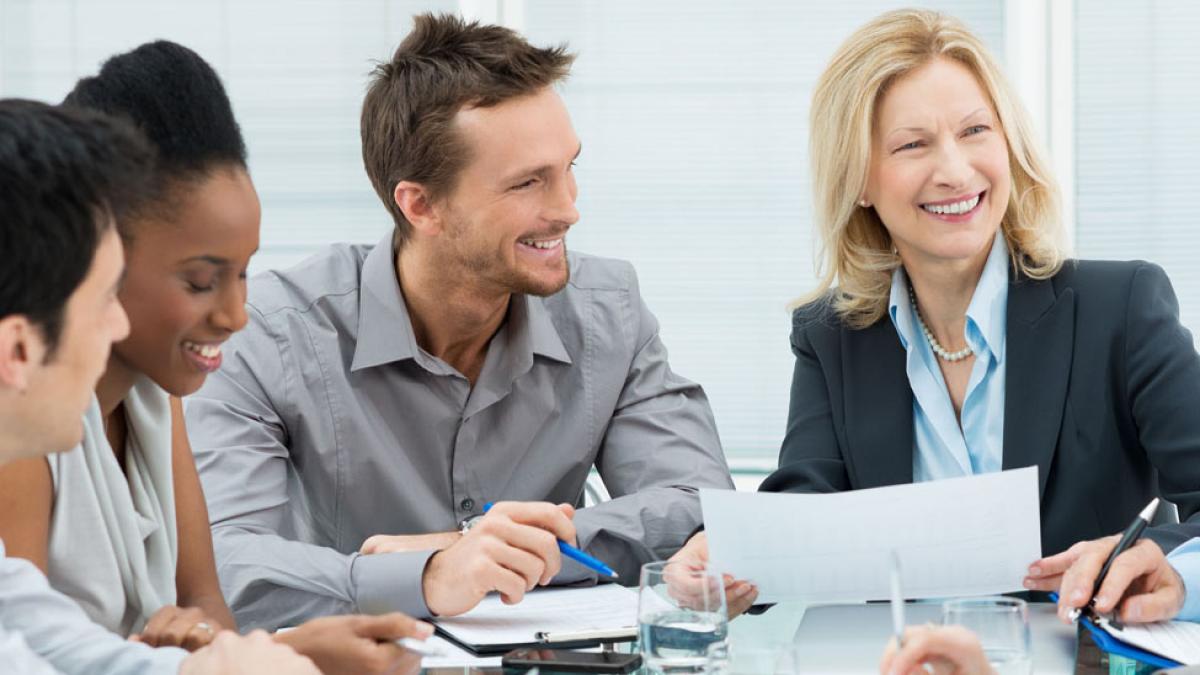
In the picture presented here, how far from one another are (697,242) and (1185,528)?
7.39 feet

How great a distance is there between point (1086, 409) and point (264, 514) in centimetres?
128

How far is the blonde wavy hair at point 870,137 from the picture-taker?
7.42ft

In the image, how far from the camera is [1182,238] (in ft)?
12.6

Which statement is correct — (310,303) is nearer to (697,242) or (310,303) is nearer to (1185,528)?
(1185,528)

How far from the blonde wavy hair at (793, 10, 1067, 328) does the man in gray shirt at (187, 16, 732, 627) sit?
39cm

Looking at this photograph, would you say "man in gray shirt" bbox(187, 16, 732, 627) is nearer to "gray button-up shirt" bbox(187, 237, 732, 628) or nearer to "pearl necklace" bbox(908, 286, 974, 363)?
"gray button-up shirt" bbox(187, 237, 732, 628)

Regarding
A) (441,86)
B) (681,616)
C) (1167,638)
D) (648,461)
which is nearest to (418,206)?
(441,86)

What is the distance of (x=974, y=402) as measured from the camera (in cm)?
225

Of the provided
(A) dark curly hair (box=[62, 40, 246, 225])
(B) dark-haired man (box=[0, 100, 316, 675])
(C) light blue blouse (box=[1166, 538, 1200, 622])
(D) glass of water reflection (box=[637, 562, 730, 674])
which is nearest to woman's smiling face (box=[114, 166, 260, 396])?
(A) dark curly hair (box=[62, 40, 246, 225])

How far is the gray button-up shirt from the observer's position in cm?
211

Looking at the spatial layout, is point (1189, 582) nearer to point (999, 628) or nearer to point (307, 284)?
point (999, 628)

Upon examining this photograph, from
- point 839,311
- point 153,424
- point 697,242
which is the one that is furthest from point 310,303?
point 697,242

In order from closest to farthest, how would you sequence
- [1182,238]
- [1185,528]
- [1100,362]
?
1. [1185,528]
2. [1100,362]
3. [1182,238]

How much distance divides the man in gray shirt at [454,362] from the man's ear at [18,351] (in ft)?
2.94
